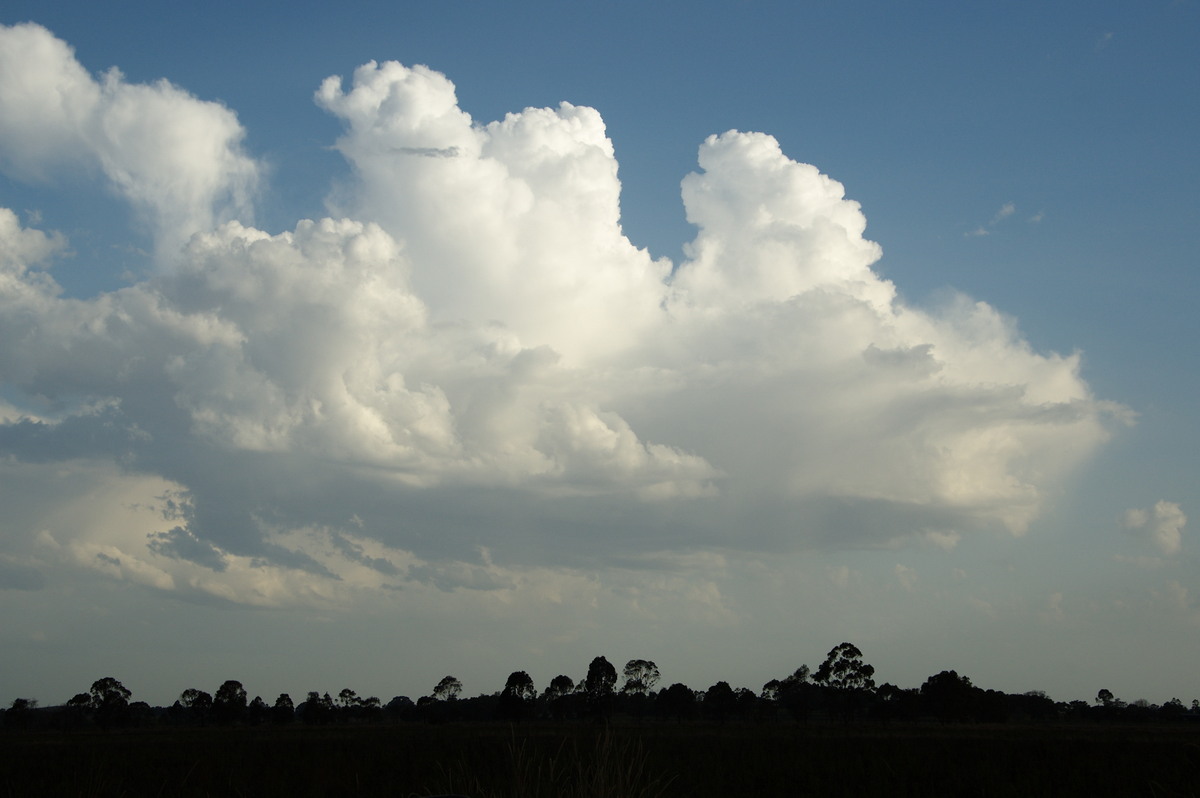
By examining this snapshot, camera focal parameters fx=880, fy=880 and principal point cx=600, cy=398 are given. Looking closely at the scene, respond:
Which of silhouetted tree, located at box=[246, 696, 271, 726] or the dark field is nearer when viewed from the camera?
the dark field

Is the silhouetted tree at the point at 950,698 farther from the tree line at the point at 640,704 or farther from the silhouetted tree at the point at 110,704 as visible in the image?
the silhouetted tree at the point at 110,704

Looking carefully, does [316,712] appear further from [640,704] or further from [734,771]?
[734,771]

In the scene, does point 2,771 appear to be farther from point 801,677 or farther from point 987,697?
point 801,677

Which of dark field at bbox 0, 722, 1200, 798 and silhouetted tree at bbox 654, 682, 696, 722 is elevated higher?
dark field at bbox 0, 722, 1200, 798

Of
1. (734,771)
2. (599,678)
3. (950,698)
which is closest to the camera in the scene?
(734,771)

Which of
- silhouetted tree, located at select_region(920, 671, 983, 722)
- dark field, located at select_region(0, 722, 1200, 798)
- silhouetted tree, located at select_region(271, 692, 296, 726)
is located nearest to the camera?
dark field, located at select_region(0, 722, 1200, 798)

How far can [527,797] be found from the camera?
10.3m

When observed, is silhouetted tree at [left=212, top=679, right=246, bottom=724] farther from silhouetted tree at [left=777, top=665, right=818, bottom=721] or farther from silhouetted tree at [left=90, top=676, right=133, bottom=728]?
silhouetted tree at [left=777, top=665, right=818, bottom=721]

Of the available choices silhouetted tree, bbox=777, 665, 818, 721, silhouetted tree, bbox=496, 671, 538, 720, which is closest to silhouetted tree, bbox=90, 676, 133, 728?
silhouetted tree, bbox=496, 671, 538, 720

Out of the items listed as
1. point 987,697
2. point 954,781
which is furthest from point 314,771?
point 987,697

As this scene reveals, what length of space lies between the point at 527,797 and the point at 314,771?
2923 cm

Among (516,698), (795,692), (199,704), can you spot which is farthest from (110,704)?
(795,692)

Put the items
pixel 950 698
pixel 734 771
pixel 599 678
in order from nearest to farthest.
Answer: pixel 734 771 < pixel 950 698 < pixel 599 678

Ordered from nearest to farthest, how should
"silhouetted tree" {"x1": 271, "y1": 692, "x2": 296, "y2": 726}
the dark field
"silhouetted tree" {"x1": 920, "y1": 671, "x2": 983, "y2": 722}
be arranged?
1. the dark field
2. "silhouetted tree" {"x1": 920, "y1": 671, "x2": 983, "y2": 722}
3. "silhouetted tree" {"x1": 271, "y1": 692, "x2": 296, "y2": 726}
